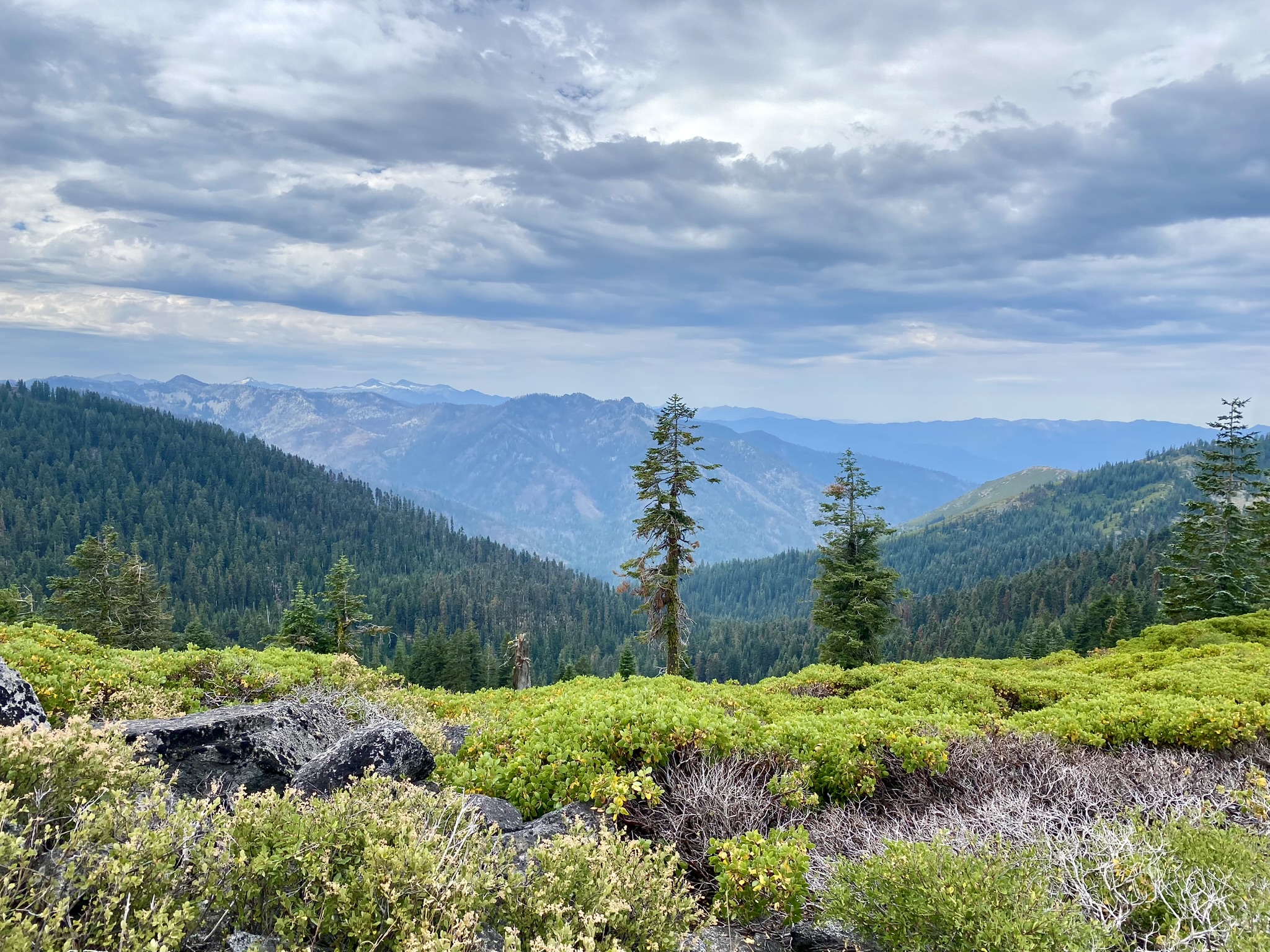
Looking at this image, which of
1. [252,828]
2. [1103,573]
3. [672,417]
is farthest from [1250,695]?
[1103,573]

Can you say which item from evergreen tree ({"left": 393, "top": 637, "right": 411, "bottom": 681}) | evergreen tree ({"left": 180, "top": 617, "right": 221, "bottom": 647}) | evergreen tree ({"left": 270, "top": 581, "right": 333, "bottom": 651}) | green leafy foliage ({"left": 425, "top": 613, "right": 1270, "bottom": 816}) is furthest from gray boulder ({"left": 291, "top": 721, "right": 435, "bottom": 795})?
evergreen tree ({"left": 180, "top": 617, "right": 221, "bottom": 647})

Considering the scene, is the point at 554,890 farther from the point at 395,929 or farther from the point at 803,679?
the point at 803,679

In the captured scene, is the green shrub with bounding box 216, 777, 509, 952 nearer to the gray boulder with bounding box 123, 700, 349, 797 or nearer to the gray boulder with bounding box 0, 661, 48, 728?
the gray boulder with bounding box 123, 700, 349, 797

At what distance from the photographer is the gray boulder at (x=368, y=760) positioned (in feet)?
23.8

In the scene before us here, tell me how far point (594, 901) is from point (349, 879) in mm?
1704

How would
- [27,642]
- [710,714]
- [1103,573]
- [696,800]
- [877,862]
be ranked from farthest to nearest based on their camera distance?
[1103,573]
[27,642]
[710,714]
[696,800]
[877,862]

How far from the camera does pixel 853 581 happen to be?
112ft

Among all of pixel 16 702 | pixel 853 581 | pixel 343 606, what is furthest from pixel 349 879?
pixel 343 606

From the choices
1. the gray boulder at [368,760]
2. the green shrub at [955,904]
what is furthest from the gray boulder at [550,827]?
the green shrub at [955,904]

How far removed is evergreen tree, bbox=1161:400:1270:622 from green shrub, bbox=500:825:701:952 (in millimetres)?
44928

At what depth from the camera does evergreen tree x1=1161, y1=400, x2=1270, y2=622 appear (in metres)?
36.7

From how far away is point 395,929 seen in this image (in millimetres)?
3994

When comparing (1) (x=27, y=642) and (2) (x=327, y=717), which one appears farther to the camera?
(1) (x=27, y=642)

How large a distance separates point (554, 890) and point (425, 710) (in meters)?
10.2
